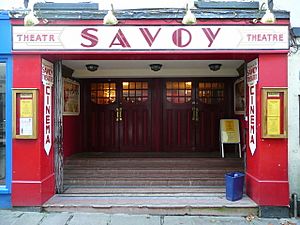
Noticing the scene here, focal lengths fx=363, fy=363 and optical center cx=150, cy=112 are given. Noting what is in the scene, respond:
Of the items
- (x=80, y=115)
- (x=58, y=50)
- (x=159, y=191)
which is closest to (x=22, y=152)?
(x=58, y=50)

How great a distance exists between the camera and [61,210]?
21.6ft

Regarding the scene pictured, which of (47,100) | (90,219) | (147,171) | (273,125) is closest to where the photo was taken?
(90,219)

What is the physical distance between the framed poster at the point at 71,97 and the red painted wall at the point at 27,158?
2061 millimetres

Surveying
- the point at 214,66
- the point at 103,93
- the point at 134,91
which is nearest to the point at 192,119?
the point at 134,91

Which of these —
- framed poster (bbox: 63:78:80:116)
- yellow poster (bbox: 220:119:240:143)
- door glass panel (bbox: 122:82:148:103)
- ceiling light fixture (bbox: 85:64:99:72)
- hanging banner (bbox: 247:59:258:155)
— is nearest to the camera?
hanging banner (bbox: 247:59:258:155)

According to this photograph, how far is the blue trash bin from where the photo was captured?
22.3 ft

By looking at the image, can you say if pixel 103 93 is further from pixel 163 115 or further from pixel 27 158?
pixel 27 158

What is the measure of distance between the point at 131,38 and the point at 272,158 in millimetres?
3333

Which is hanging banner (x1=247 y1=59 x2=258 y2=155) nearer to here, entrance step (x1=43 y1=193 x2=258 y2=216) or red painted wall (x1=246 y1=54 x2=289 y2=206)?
red painted wall (x1=246 y1=54 x2=289 y2=206)

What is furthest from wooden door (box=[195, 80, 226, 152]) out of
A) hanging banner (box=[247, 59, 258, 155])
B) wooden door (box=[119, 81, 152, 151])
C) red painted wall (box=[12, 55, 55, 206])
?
red painted wall (box=[12, 55, 55, 206])

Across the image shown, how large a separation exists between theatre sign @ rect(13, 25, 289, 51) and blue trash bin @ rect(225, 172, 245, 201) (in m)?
2.43

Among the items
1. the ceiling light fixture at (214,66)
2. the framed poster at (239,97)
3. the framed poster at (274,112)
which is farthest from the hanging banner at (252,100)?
the framed poster at (239,97)

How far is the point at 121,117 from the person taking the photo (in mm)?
9938

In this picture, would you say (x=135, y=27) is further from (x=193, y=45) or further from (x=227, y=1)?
(x=227, y=1)
